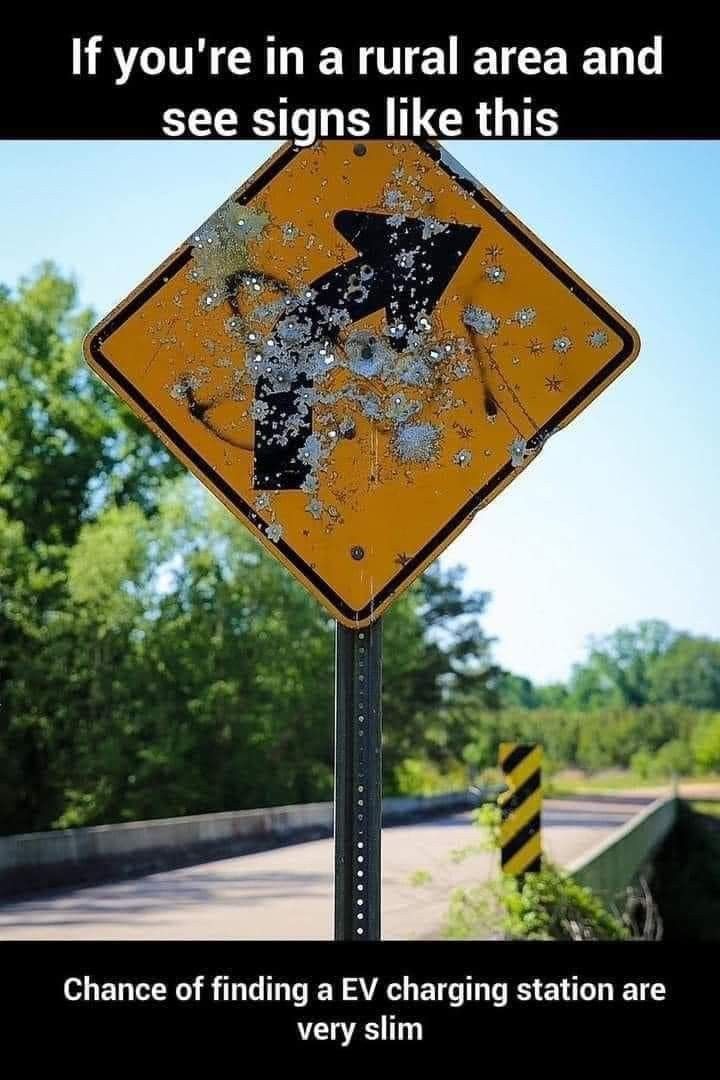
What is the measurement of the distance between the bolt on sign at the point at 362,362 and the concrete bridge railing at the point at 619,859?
9.08 metres

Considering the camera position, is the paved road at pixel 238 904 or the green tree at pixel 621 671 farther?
the green tree at pixel 621 671

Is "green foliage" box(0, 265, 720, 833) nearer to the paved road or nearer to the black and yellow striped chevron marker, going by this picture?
the paved road

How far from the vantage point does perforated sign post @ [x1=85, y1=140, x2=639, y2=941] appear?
313 centimetres

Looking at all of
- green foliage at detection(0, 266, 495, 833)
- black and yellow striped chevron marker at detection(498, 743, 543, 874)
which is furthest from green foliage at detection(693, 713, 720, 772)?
black and yellow striped chevron marker at detection(498, 743, 543, 874)

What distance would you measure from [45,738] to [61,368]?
9.66 metres

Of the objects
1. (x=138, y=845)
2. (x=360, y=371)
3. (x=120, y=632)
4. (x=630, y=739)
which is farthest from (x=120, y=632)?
(x=630, y=739)

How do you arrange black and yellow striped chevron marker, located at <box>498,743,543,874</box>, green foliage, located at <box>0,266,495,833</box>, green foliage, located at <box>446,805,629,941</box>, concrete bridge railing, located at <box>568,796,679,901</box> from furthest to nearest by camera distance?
green foliage, located at <box>0,266,495,833</box>
concrete bridge railing, located at <box>568,796,679,901</box>
black and yellow striped chevron marker, located at <box>498,743,543,874</box>
green foliage, located at <box>446,805,629,941</box>

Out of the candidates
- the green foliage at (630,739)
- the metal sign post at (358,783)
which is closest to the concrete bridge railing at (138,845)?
the metal sign post at (358,783)

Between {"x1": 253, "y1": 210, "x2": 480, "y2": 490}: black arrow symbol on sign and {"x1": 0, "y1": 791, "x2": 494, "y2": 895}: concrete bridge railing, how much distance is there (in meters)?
8.58

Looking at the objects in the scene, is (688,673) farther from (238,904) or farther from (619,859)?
(238,904)

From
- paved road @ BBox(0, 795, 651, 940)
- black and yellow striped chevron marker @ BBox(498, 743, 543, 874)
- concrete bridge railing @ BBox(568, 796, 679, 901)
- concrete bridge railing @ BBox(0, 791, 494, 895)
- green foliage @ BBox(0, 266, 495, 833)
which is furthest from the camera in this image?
green foliage @ BBox(0, 266, 495, 833)

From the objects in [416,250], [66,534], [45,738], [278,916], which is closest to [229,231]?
[416,250]

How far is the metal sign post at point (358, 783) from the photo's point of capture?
10.0 ft

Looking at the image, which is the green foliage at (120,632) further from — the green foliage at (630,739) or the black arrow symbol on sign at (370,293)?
the green foliage at (630,739)
